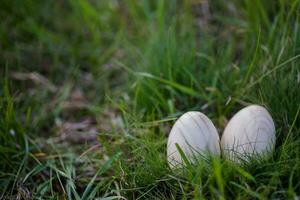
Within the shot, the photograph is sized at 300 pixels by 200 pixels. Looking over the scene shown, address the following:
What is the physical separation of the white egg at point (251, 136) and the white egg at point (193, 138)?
64mm

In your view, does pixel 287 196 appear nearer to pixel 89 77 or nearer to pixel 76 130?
pixel 76 130

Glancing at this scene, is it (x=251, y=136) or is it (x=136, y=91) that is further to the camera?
(x=136, y=91)

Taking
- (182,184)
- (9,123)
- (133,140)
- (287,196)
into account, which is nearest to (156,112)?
(133,140)

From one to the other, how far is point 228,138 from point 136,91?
0.56 metres

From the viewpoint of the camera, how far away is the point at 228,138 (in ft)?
4.89

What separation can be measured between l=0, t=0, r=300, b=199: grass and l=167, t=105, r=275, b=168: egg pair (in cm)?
5

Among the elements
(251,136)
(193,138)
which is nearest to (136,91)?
(193,138)

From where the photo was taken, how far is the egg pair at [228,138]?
1412mm

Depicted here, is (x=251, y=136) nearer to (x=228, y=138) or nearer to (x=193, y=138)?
(x=228, y=138)

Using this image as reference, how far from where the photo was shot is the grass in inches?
58.2

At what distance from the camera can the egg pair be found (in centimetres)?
141

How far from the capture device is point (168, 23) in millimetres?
2258

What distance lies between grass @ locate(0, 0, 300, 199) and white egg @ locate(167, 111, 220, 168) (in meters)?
0.05

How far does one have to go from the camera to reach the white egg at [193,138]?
1434 mm
